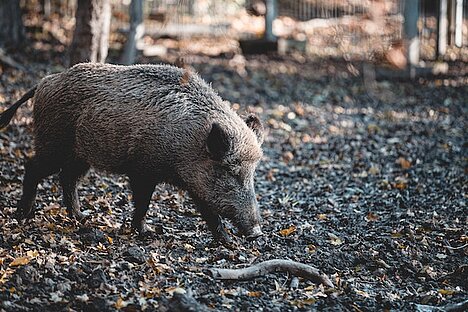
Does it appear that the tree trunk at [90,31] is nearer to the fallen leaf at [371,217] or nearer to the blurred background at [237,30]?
the blurred background at [237,30]

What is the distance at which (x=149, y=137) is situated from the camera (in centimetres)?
544

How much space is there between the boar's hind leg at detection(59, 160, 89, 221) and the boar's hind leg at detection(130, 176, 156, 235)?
25.2 inches

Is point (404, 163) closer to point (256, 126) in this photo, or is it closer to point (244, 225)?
point (256, 126)

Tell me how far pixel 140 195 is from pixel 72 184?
82 centimetres

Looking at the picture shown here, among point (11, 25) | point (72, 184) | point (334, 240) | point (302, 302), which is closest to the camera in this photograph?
point (302, 302)

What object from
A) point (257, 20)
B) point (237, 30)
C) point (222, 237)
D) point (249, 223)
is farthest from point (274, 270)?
point (257, 20)

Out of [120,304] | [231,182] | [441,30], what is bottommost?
[120,304]

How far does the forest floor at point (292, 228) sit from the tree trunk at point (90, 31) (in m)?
1.06

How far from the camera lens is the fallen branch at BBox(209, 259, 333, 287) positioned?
4.76 m

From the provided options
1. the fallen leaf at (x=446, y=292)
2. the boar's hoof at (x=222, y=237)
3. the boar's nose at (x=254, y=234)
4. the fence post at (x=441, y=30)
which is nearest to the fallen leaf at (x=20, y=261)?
the boar's hoof at (x=222, y=237)

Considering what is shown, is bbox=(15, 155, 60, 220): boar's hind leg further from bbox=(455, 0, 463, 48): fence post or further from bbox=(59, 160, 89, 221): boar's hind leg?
bbox=(455, 0, 463, 48): fence post

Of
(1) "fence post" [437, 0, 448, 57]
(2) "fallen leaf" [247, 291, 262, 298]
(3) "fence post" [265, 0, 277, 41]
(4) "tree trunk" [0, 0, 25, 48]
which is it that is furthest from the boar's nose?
(1) "fence post" [437, 0, 448, 57]

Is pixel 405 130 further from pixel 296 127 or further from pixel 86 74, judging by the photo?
pixel 86 74

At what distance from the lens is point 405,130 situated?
1043cm
